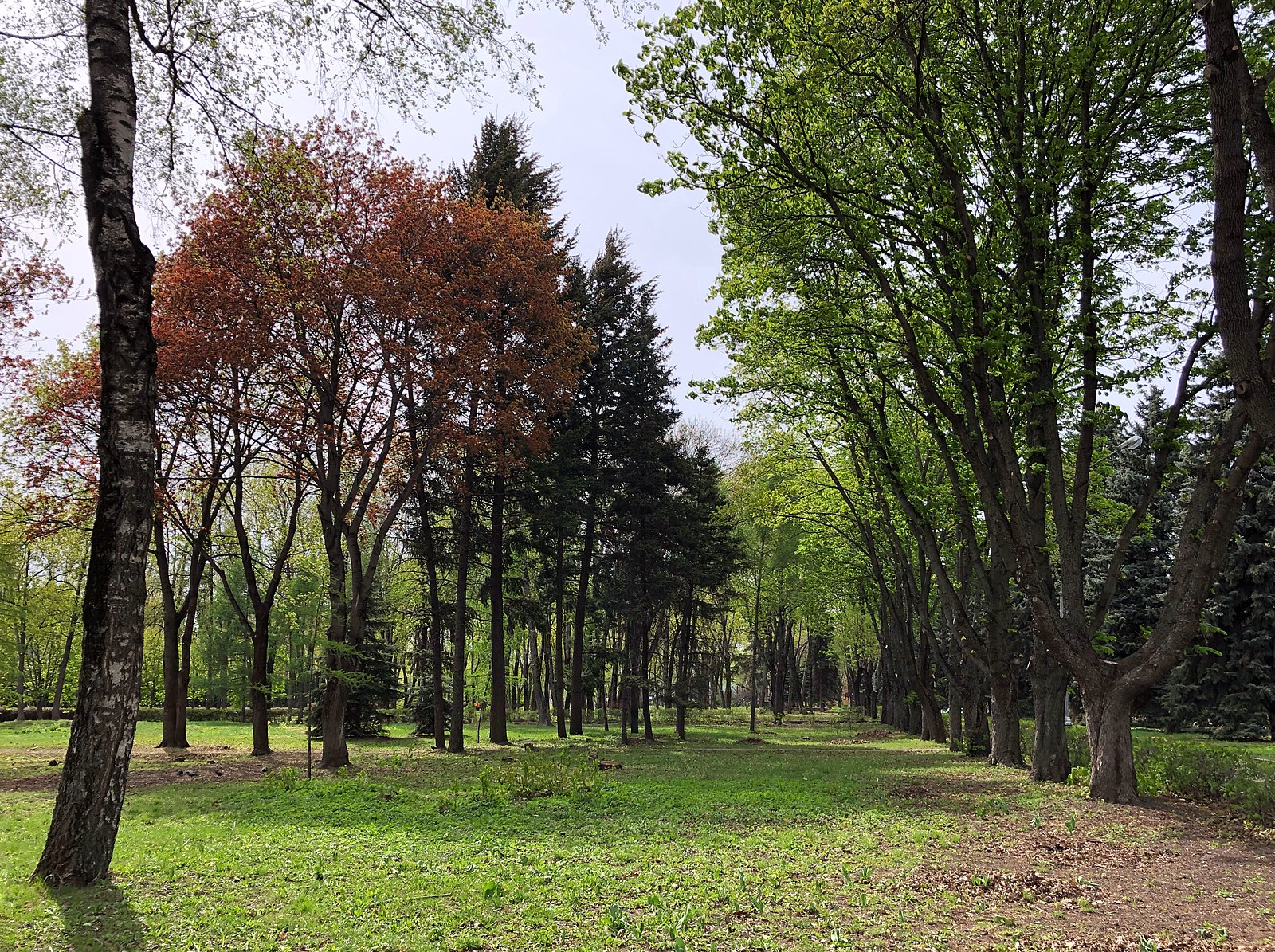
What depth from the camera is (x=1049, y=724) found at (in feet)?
42.8

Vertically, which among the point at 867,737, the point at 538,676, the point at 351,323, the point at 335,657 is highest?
the point at 351,323

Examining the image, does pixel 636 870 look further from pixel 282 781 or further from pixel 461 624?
pixel 461 624

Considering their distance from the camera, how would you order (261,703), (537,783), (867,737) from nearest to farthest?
(537,783) < (261,703) < (867,737)

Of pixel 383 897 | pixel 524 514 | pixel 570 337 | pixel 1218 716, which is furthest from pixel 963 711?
pixel 383 897

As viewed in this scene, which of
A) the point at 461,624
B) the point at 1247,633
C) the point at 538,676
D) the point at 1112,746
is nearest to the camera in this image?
the point at 1112,746

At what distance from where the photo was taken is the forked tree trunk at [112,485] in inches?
228

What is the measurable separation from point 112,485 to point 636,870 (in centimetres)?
529

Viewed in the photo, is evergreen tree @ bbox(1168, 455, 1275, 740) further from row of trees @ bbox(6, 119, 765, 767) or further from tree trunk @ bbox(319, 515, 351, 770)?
tree trunk @ bbox(319, 515, 351, 770)

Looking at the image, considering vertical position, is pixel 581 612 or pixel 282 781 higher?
pixel 581 612

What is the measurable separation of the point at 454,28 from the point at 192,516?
17.6 metres

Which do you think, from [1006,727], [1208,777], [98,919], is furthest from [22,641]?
[1208,777]

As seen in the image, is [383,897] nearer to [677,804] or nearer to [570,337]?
[677,804]

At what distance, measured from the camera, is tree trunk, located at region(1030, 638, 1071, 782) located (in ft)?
42.4

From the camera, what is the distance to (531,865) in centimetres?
669
